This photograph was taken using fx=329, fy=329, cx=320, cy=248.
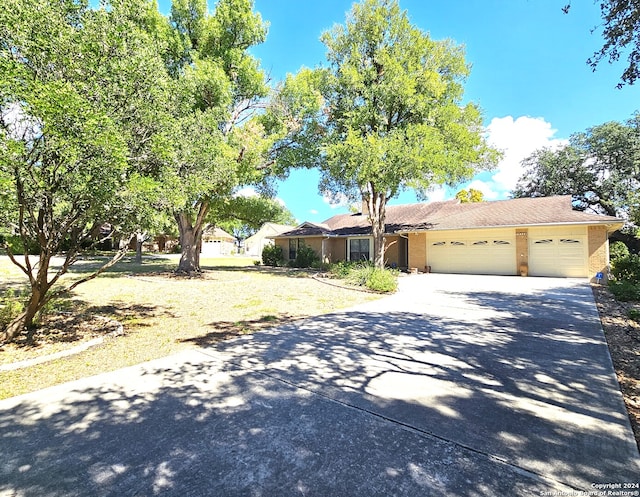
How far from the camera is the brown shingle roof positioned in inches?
640

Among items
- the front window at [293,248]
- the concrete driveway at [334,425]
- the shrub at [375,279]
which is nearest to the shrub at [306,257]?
the front window at [293,248]

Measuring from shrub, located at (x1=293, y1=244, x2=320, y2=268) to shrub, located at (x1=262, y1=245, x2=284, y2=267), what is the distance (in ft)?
7.18

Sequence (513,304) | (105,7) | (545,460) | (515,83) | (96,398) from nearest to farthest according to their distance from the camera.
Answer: (545,460)
(96,398)
(105,7)
(513,304)
(515,83)

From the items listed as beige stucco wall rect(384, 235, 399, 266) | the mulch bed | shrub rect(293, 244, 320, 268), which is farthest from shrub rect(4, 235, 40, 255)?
beige stucco wall rect(384, 235, 399, 266)

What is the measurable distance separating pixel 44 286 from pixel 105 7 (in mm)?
4636

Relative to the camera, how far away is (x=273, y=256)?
25547 millimetres

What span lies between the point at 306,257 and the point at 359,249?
3.73m

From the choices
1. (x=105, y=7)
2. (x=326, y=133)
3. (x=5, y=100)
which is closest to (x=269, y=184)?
(x=326, y=133)

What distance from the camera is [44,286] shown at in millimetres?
5469

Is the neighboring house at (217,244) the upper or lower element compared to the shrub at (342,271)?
upper

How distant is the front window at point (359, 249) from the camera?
22312 millimetres

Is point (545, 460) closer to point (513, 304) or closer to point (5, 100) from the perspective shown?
point (5, 100)

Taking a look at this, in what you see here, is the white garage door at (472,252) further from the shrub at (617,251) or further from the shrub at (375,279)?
the shrub at (375,279)

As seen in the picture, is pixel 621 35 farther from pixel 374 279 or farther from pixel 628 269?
pixel 628 269
